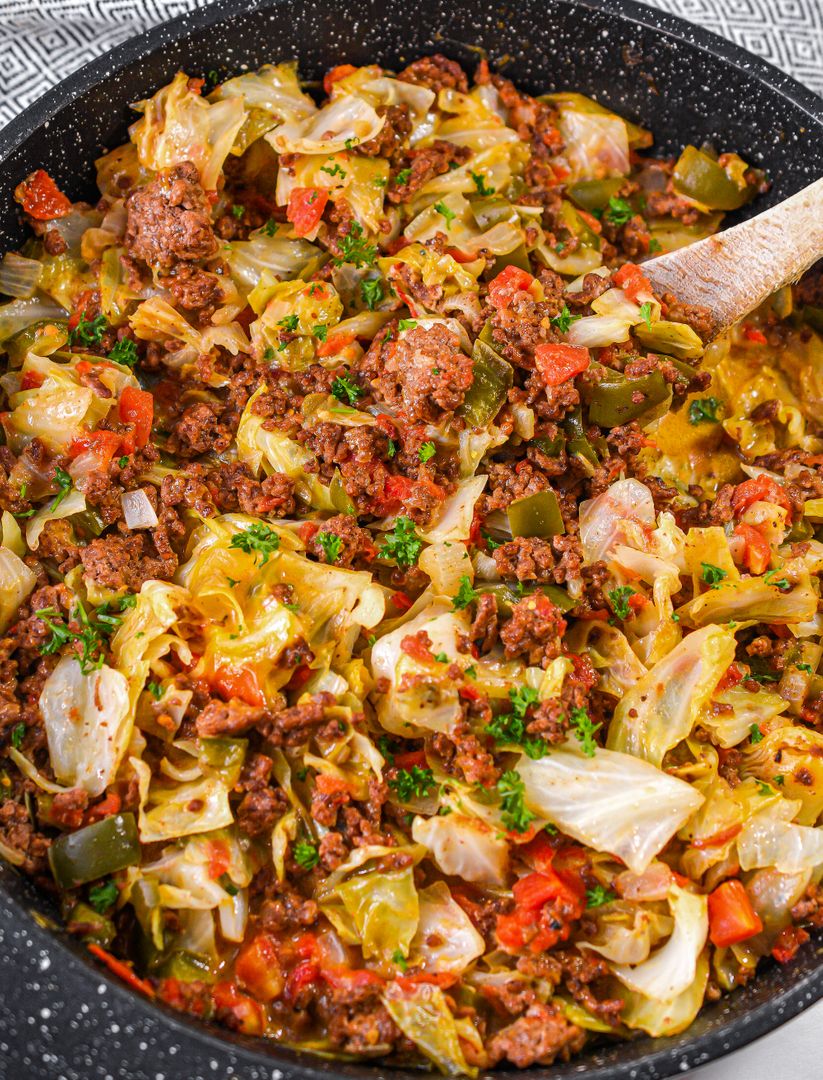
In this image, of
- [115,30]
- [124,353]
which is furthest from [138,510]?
[115,30]

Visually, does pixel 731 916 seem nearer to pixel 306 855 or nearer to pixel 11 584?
pixel 306 855

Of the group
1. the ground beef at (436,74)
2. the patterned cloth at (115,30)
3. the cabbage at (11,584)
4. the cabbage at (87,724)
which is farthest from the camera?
the patterned cloth at (115,30)

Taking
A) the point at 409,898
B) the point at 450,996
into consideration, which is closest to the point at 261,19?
the point at 409,898

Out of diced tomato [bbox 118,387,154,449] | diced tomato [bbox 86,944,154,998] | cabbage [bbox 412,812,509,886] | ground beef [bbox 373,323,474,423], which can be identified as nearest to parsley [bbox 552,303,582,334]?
ground beef [bbox 373,323,474,423]

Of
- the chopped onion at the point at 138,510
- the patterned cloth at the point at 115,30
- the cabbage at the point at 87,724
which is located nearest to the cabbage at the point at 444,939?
the cabbage at the point at 87,724

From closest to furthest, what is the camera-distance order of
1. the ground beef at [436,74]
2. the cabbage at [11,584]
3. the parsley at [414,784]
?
the parsley at [414,784] → the cabbage at [11,584] → the ground beef at [436,74]

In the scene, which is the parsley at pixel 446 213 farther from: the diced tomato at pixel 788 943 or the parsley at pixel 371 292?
the diced tomato at pixel 788 943
